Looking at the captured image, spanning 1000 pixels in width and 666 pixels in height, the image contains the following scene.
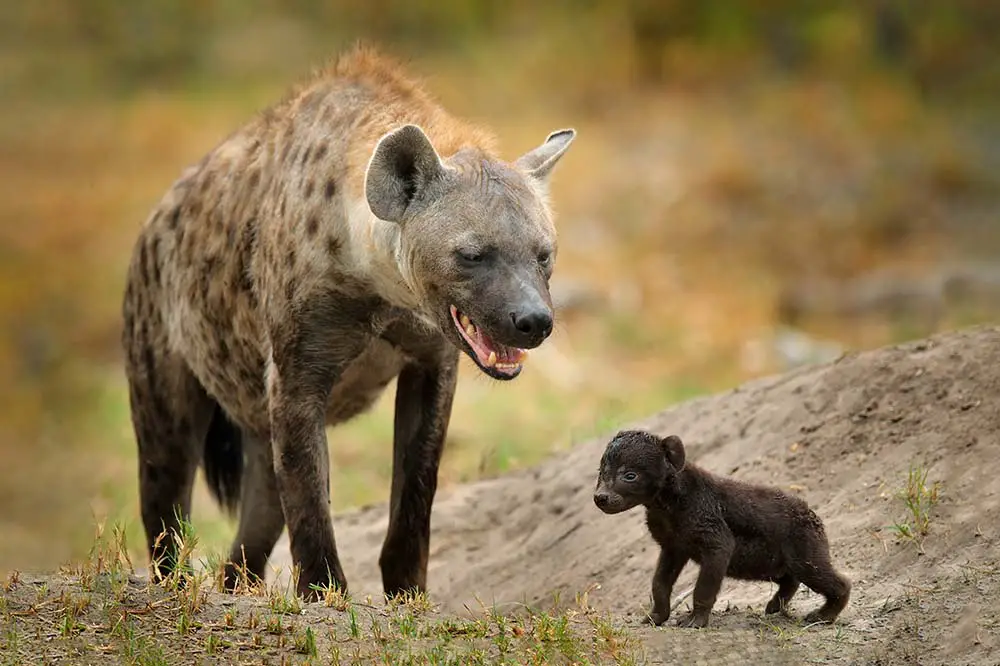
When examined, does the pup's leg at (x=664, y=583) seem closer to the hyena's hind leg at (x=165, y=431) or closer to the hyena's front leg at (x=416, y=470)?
the hyena's front leg at (x=416, y=470)

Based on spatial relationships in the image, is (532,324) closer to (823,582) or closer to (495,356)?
(495,356)

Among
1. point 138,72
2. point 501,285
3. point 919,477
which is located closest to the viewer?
point 501,285

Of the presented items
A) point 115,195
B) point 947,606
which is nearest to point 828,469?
point 947,606

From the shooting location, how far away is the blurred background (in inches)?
458

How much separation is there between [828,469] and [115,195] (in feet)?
35.8

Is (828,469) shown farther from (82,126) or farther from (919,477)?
(82,126)

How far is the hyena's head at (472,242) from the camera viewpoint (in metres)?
4.19

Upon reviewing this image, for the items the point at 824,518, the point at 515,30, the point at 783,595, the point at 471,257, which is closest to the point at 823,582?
the point at 783,595

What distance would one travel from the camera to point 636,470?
12.8 ft

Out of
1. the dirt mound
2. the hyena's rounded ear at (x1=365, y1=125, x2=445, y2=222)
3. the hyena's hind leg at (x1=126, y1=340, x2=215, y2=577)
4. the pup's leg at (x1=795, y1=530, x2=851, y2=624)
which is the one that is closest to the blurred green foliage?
the dirt mound

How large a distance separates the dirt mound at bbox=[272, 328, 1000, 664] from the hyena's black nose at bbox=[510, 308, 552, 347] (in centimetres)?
76

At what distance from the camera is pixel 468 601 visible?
5684 millimetres

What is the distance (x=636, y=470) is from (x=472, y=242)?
2.68ft

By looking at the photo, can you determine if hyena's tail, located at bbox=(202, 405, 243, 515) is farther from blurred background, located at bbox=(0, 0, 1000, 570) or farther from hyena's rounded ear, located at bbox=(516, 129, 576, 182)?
blurred background, located at bbox=(0, 0, 1000, 570)
